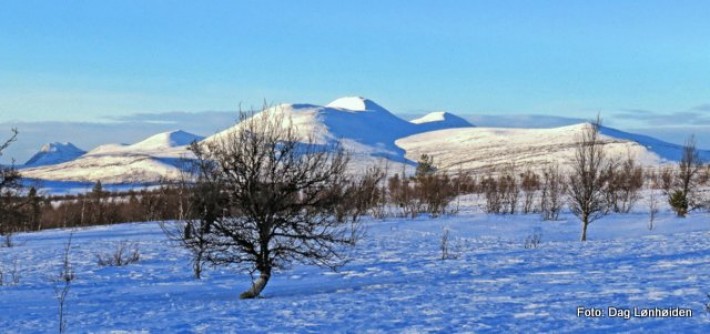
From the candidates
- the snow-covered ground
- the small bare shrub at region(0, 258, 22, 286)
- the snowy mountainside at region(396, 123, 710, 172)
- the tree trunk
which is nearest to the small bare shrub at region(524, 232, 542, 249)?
the snow-covered ground

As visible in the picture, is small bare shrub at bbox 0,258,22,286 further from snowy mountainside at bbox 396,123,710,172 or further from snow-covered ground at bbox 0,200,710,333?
snowy mountainside at bbox 396,123,710,172

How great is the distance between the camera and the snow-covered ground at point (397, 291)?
10.7 m

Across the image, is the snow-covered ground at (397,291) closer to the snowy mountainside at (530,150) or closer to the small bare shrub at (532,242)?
the small bare shrub at (532,242)

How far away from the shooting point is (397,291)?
1508 cm

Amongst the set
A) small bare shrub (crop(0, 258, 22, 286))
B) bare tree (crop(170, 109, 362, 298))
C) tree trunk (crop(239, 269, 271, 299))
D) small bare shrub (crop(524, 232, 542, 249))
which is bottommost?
small bare shrub (crop(0, 258, 22, 286))

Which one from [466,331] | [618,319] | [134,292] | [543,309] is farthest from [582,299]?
[134,292]

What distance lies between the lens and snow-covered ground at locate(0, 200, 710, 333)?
35.0ft

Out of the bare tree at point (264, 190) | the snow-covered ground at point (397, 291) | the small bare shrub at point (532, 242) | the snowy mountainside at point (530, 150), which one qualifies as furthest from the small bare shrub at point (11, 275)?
the snowy mountainside at point (530, 150)

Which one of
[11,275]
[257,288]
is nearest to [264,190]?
[257,288]

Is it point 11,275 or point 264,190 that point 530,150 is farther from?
point 264,190

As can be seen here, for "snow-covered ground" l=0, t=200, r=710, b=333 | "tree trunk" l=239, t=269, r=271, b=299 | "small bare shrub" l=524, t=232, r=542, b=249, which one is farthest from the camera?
"small bare shrub" l=524, t=232, r=542, b=249

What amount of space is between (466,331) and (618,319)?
7.39 feet

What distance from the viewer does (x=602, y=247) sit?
25.0m

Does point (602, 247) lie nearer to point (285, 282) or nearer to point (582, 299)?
point (285, 282)
